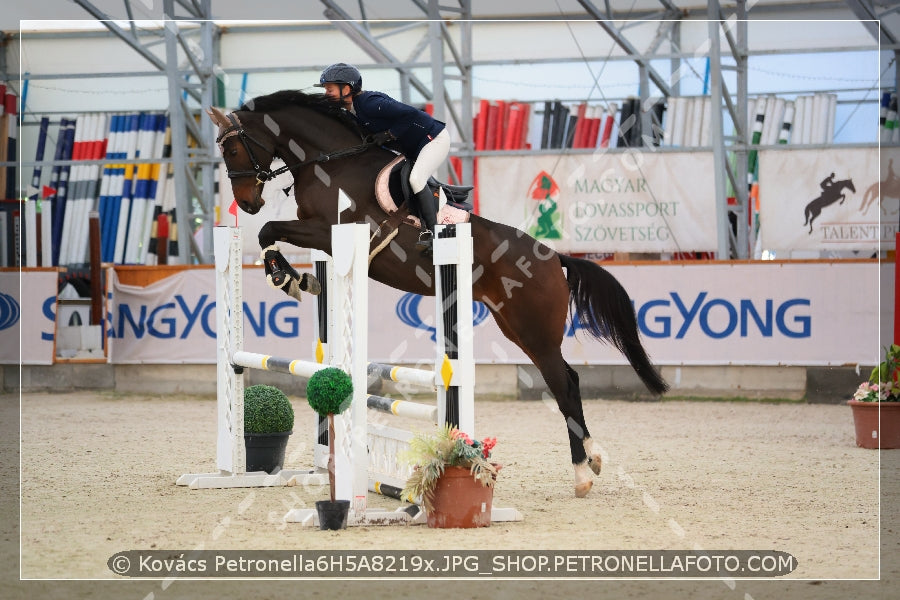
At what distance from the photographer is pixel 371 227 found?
215 inches

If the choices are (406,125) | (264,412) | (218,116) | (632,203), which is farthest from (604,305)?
(632,203)

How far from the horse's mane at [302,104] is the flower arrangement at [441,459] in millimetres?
1894

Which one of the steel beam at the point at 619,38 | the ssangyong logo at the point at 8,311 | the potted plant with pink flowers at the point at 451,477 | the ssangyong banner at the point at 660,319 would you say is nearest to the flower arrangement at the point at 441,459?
the potted plant with pink flowers at the point at 451,477

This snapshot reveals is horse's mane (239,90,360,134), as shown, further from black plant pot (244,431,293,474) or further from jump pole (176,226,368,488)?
black plant pot (244,431,293,474)

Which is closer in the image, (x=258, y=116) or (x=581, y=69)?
(x=258, y=116)

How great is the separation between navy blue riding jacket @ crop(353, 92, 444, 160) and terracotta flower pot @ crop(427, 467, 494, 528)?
176 cm

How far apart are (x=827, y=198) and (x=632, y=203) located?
1.93m

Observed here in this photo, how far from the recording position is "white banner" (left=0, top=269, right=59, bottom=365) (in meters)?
11.1

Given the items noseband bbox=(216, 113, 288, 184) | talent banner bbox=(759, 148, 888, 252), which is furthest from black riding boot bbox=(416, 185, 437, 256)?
talent banner bbox=(759, 148, 888, 252)

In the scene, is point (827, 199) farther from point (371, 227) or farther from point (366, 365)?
point (366, 365)

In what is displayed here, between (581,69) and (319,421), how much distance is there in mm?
8772

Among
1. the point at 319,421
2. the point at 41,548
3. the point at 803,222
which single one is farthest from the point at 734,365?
the point at 41,548

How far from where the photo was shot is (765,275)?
10.1 metres

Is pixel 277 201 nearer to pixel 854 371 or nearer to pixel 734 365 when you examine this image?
pixel 734 365
